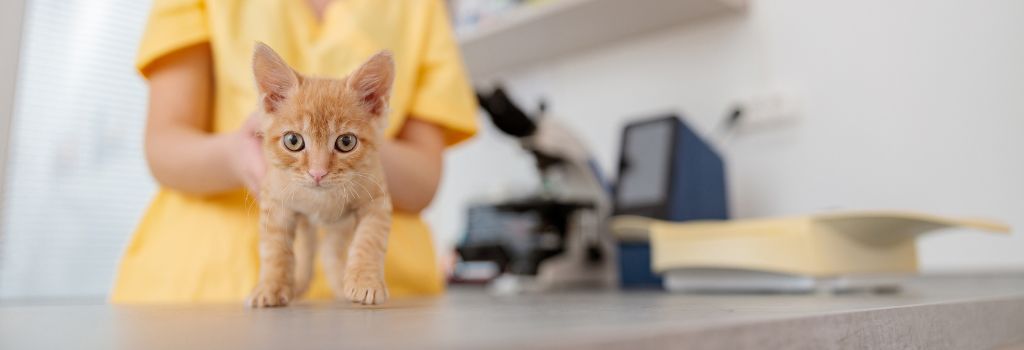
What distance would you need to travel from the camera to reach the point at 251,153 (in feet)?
1.36

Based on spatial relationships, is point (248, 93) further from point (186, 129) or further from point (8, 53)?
point (8, 53)

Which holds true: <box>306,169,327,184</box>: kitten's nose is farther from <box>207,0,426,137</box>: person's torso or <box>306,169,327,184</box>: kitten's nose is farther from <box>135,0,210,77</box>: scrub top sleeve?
<box>135,0,210,77</box>: scrub top sleeve

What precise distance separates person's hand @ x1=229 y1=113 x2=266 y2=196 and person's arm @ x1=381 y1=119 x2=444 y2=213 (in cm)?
8

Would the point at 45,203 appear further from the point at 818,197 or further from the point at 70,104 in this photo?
the point at 818,197

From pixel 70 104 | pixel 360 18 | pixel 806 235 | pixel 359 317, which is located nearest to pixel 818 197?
pixel 806 235

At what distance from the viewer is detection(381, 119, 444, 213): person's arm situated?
20.5 inches

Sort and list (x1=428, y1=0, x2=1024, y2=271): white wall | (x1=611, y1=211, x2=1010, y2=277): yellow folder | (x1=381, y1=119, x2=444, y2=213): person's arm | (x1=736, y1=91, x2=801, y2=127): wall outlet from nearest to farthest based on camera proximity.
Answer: (x1=381, y1=119, x2=444, y2=213): person's arm, (x1=611, y1=211, x2=1010, y2=277): yellow folder, (x1=428, y1=0, x2=1024, y2=271): white wall, (x1=736, y1=91, x2=801, y2=127): wall outlet

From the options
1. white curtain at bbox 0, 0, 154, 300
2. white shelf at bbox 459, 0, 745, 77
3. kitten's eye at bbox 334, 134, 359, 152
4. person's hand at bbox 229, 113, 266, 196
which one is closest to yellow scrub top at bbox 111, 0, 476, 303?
person's hand at bbox 229, 113, 266, 196

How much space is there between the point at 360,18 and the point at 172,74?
20 cm

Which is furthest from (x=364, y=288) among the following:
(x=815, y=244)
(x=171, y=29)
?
(x=815, y=244)

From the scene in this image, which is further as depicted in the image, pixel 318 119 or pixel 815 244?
pixel 815 244

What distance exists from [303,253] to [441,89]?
361mm

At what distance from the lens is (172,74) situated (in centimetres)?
64

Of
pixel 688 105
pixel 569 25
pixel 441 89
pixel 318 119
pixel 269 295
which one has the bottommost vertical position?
pixel 269 295
